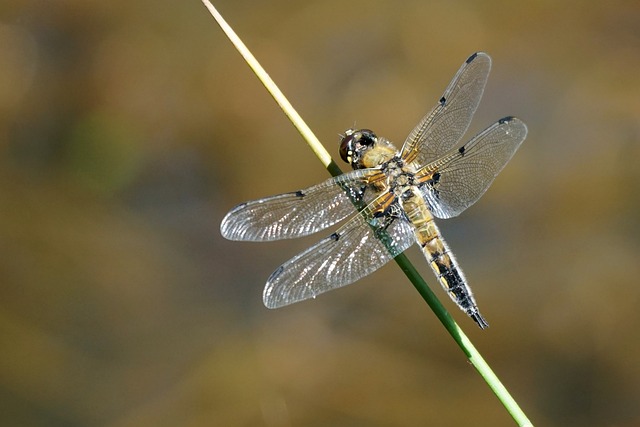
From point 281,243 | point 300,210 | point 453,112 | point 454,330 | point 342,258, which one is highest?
point 281,243

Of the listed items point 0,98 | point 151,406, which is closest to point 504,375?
point 151,406

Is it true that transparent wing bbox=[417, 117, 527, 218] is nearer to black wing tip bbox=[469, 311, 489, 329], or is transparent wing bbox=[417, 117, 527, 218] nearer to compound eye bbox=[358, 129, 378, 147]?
compound eye bbox=[358, 129, 378, 147]

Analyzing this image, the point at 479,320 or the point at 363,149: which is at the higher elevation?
the point at 363,149

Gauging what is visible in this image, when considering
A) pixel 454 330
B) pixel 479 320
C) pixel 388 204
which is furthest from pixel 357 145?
pixel 454 330

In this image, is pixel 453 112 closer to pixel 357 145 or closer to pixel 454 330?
pixel 357 145

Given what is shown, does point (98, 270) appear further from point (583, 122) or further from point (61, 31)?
point (583, 122)

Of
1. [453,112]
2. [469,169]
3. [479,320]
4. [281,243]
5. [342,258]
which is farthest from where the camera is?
[281,243]

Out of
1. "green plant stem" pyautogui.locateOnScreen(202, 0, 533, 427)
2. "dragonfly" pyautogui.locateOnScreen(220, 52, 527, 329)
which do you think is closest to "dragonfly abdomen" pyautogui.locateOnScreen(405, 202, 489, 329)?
"dragonfly" pyautogui.locateOnScreen(220, 52, 527, 329)

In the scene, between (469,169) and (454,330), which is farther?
(469,169)
